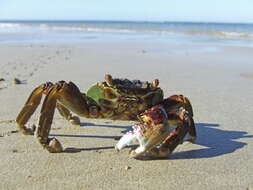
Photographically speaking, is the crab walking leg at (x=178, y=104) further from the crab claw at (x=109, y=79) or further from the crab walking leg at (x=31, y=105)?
the crab walking leg at (x=31, y=105)

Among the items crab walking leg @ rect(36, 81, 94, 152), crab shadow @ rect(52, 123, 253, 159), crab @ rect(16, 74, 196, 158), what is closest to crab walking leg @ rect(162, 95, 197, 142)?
crab @ rect(16, 74, 196, 158)

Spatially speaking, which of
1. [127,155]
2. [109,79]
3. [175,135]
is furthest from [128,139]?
[109,79]

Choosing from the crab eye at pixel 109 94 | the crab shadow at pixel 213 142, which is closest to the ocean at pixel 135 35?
the crab shadow at pixel 213 142

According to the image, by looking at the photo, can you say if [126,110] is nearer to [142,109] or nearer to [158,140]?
[142,109]

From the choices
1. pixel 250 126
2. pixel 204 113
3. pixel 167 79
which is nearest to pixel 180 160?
pixel 250 126

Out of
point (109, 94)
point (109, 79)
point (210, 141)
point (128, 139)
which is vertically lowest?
point (210, 141)

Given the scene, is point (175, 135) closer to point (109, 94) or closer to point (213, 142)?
point (109, 94)

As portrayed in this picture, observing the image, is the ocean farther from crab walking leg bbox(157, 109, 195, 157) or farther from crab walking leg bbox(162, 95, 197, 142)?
crab walking leg bbox(157, 109, 195, 157)
